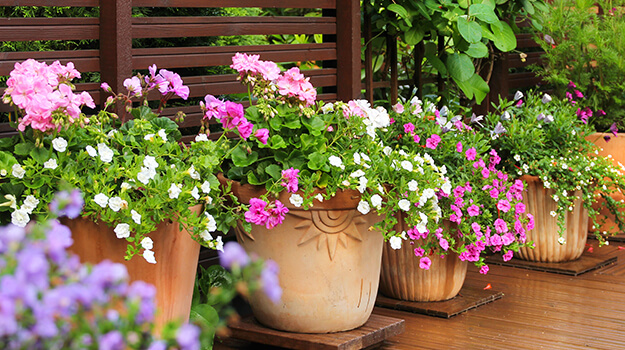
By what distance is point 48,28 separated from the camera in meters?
2.32

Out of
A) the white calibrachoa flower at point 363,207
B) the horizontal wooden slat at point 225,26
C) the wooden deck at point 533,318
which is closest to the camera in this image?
the white calibrachoa flower at point 363,207

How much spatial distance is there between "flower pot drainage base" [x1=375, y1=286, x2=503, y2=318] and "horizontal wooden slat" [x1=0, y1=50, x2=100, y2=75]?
1497mm

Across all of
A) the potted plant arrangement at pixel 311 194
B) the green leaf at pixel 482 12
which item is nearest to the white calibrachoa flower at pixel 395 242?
the potted plant arrangement at pixel 311 194

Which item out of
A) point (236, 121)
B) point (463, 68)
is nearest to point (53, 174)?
point (236, 121)

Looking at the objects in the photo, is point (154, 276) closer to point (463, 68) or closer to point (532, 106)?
point (463, 68)

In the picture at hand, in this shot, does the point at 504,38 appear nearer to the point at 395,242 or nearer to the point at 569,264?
the point at 569,264

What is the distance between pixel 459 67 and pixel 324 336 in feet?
5.49

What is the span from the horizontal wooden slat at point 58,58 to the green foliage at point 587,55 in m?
2.85

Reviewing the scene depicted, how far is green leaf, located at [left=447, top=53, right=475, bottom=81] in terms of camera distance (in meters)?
3.66

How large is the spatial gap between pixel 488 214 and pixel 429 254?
0.31 m

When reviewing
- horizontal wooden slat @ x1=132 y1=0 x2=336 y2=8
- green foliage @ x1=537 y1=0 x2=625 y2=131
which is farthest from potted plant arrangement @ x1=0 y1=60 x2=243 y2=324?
green foliage @ x1=537 y1=0 x2=625 y2=131

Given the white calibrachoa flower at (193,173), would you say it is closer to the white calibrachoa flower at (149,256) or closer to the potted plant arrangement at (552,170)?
the white calibrachoa flower at (149,256)

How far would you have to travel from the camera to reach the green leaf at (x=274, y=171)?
2379 mm

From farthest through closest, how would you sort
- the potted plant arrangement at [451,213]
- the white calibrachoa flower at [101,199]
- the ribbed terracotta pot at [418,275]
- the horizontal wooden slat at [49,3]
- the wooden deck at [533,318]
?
the ribbed terracotta pot at [418,275], the potted plant arrangement at [451,213], the wooden deck at [533,318], the horizontal wooden slat at [49,3], the white calibrachoa flower at [101,199]
